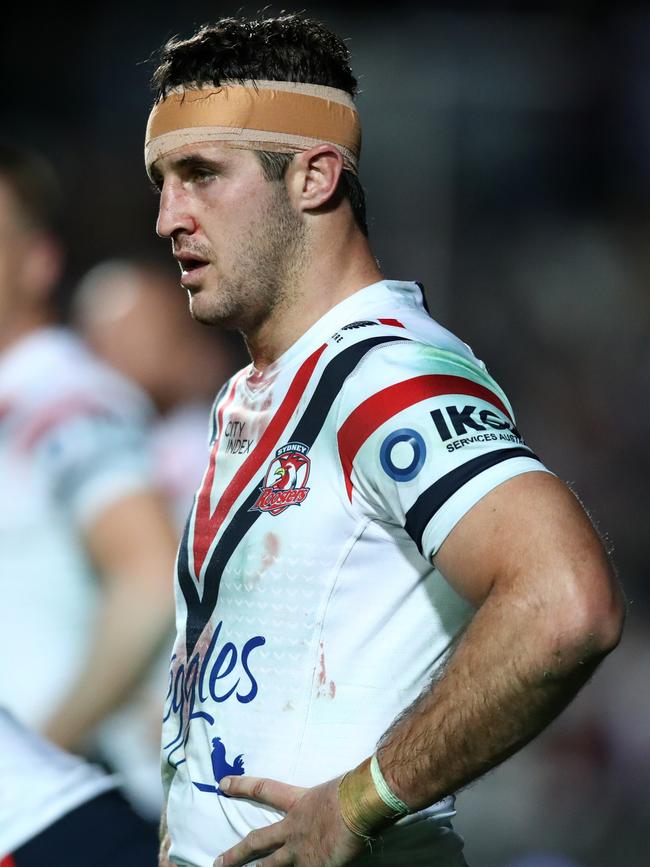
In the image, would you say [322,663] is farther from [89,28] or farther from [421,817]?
[89,28]

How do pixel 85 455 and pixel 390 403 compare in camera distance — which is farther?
pixel 85 455

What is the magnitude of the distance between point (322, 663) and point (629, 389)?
5.12m

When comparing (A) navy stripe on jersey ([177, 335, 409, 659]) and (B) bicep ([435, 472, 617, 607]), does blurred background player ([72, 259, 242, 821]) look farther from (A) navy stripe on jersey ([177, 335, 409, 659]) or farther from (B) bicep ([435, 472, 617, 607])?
(B) bicep ([435, 472, 617, 607])

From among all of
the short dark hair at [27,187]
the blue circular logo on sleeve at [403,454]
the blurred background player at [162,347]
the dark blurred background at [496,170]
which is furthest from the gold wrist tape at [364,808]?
the dark blurred background at [496,170]

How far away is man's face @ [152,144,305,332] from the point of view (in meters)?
2.19

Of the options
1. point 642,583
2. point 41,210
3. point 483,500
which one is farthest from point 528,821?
point 483,500

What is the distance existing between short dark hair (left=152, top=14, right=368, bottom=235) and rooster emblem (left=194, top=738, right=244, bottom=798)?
0.94 m

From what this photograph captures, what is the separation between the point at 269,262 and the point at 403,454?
0.60m

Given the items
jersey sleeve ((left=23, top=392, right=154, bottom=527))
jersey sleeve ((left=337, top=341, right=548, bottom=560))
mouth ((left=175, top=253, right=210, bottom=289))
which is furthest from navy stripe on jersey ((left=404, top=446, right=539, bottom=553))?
jersey sleeve ((left=23, top=392, right=154, bottom=527))

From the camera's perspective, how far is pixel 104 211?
22.2 ft

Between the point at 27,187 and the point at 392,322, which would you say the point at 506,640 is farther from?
the point at 27,187

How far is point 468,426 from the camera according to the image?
1.72 meters

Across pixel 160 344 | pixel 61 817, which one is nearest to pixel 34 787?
pixel 61 817

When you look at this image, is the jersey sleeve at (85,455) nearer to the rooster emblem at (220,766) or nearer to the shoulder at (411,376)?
the rooster emblem at (220,766)
